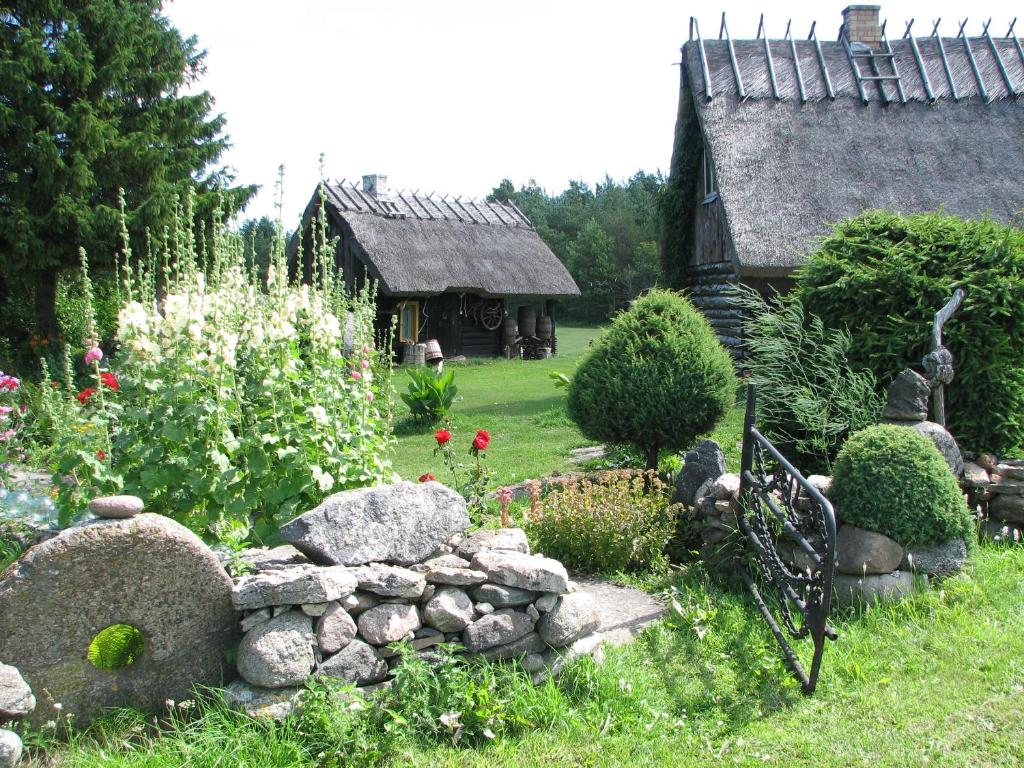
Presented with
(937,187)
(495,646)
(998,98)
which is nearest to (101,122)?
(495,646)

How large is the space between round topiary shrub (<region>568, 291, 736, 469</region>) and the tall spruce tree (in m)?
7.73

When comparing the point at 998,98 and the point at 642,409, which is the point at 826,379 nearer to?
the point at 642,409

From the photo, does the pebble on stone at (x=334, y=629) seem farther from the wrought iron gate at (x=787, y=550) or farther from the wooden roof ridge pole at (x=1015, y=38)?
the wooden roof ridge pole at (x=1015, y=38)

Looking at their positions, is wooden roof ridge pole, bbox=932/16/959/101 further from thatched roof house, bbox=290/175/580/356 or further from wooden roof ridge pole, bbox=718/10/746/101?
thatched roof house, bbox=290/175/580/356

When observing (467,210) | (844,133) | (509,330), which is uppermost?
(467,210)

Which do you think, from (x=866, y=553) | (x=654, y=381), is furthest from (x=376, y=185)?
(x=866, y=553)

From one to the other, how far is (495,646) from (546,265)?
2029 centimetres

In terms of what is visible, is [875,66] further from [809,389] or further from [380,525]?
[380,525]

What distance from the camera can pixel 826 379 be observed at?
584 centimetres

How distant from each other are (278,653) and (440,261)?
58.7ft

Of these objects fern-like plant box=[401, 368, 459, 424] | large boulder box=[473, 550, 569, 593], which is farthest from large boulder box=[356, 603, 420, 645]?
fern-like plant box=[401, 368, 459, 424]

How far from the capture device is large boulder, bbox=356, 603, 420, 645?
10.7 ft

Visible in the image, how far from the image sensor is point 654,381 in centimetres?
658

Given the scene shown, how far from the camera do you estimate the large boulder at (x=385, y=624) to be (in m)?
3.26
